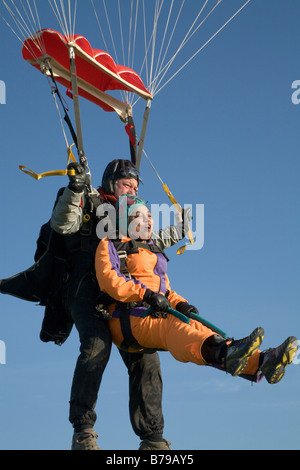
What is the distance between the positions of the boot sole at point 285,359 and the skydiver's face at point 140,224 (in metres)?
1.87

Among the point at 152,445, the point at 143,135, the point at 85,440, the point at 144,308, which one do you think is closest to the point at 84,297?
the point at 144,308

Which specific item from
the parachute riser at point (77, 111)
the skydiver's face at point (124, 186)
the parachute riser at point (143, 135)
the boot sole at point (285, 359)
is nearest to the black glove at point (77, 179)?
the parachute riser at point (77, 111)

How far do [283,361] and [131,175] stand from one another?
2.62 metres

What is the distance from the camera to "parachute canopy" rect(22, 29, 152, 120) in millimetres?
6969

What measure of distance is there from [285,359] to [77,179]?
2366mm

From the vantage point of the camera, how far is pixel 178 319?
5.46 m

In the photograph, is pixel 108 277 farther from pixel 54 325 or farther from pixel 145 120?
pixel 145 120

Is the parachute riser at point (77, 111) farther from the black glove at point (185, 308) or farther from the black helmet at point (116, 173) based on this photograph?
the black glove at point (185, 308)

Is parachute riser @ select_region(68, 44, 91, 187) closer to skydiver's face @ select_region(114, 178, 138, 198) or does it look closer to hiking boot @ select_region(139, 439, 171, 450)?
skydiver's face @ select_region(114, 178, 138, 198)

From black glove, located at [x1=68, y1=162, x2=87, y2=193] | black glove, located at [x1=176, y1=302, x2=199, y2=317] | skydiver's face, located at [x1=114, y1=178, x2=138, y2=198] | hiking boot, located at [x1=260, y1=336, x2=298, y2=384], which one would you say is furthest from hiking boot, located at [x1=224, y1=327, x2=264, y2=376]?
skydiver's face, located at [x1=114, y1=178, x2=138, y2=198]

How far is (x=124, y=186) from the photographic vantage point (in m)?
6.54

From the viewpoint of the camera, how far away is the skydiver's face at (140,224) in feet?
19.9
